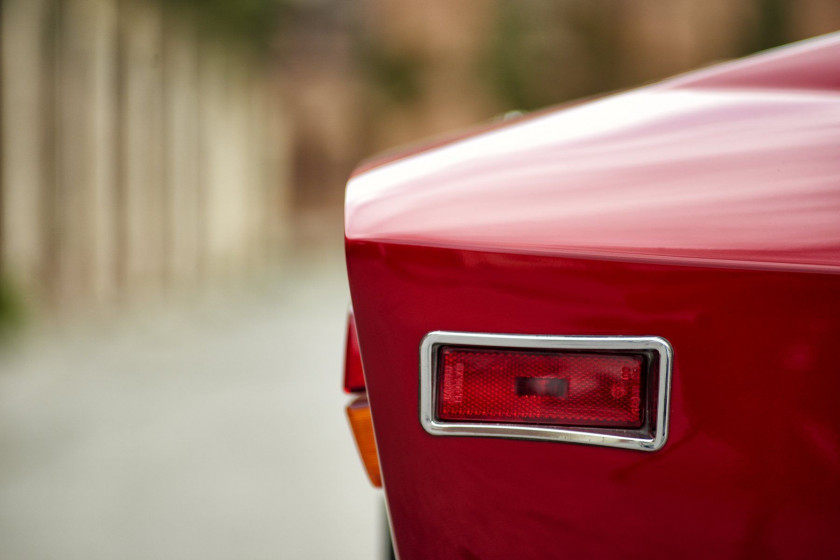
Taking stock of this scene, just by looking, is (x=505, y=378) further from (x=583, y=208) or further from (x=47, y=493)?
(x=47, y=493)

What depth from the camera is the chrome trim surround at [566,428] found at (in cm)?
75

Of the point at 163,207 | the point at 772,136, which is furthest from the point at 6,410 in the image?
the point at 163,207

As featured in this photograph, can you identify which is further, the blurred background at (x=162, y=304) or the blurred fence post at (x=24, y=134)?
the blurred fence post at (x=24, y=134)

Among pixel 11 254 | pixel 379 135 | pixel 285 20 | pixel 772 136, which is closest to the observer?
pixel 772 136

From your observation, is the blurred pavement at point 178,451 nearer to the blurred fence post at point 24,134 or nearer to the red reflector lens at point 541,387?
the blurred fence post at point 24,134

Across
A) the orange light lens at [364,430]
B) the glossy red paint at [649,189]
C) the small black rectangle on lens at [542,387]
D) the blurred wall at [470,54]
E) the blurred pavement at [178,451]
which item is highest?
the blurred wall at [470,54]

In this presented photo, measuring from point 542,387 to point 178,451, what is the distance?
119 inches

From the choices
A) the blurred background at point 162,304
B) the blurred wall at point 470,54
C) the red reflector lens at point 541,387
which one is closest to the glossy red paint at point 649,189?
the red reflector lens at point 541,387

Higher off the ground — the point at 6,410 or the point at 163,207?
the point at 163,207

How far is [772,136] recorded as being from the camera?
2.78 ft

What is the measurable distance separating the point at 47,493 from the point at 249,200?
385 inches

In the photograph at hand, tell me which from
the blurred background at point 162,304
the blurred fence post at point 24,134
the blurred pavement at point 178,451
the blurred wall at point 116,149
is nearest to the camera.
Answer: the blurred pavement at point 178,451

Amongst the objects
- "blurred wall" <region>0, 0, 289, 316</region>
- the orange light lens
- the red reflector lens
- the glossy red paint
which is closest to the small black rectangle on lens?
the red reflector lens

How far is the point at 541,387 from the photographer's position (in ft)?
2.59
